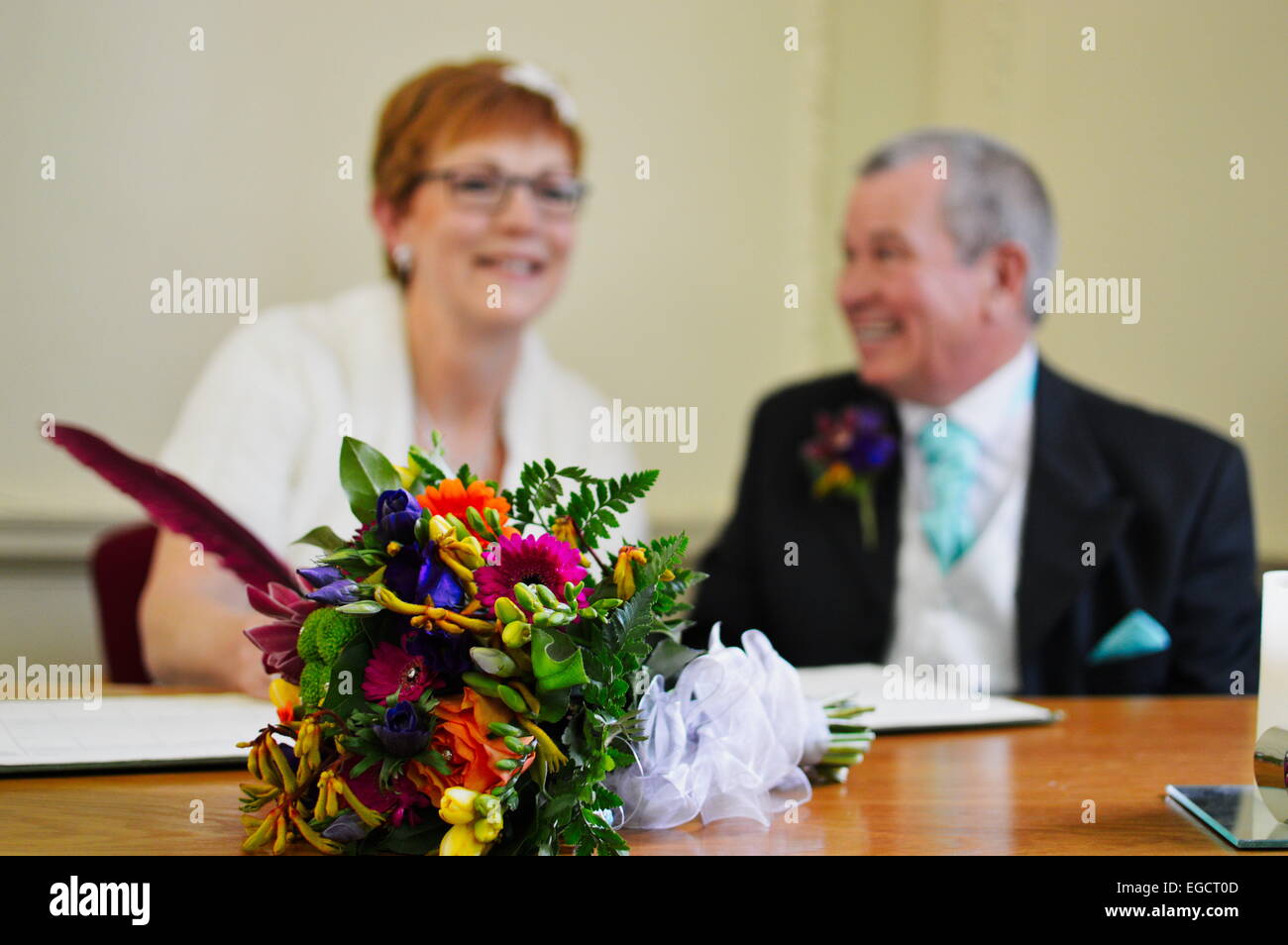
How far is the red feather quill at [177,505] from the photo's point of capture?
871 mm

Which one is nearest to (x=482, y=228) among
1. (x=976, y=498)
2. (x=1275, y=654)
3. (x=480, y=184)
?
(x=480, y=184)

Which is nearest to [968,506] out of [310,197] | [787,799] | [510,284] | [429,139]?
[510,284]

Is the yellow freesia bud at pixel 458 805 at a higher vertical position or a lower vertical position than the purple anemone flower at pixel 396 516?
lower

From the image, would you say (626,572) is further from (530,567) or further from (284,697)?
(284,697)

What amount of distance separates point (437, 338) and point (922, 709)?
134 centimetres

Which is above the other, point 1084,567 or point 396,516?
point 396,516

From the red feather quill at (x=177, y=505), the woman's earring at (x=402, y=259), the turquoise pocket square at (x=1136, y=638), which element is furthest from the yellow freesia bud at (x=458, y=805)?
the woman's earring at (x=402, y=259)

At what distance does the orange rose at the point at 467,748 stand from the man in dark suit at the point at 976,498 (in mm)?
1240

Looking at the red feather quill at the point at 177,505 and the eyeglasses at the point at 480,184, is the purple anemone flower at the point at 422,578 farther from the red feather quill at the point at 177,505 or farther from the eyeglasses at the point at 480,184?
the eyeglasses at the point at 480,184

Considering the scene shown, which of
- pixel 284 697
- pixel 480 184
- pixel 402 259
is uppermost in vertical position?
pixel 480 184

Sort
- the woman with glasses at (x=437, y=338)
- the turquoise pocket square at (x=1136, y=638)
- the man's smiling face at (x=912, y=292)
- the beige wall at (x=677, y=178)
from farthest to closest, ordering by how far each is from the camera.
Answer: the beige wall at (x=677, y=178) < the man's smiling face at (x=912, y=292) < the woman with glasses at (x=437, y=338) < the turquoise pocket square at (x=1136, y=638)

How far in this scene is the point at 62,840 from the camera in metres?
0.73

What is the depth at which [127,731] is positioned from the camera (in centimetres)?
100
